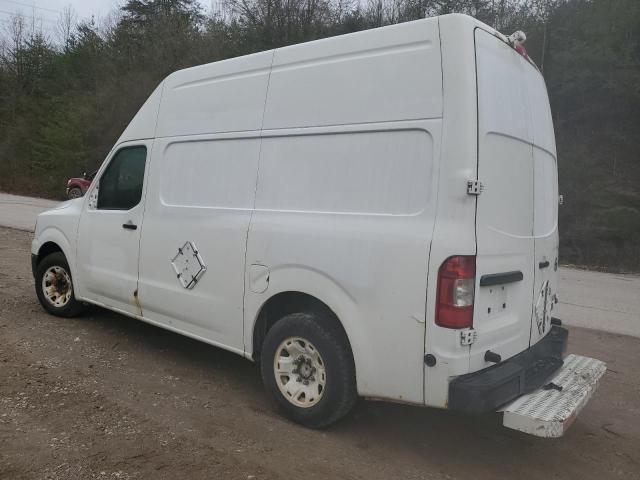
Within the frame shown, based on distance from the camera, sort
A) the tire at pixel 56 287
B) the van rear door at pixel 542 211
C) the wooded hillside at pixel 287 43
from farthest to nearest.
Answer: the wooded hillside at pixel 287 43 < the tire at pixel 56 287 < the van rear door at pixel 542 211

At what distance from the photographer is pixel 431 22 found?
326cm

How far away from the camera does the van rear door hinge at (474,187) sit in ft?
10.0

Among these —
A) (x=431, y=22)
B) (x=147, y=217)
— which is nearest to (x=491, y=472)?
(x=431, y=22)

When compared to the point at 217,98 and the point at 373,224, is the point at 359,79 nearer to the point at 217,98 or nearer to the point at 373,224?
the point at 373,224

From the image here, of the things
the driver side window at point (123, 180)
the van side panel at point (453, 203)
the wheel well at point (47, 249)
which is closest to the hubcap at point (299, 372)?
the van side panel at point (453, 203)

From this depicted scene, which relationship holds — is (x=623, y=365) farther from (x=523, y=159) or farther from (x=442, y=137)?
(x=442, y=137)

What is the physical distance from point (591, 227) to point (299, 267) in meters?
14.8

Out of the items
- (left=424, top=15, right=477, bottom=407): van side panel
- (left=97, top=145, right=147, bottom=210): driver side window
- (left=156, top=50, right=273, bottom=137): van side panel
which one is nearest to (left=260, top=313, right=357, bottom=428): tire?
(left=424, top=15, right=477, bottom=407): van side panel

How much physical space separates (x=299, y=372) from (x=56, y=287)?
11.5ft

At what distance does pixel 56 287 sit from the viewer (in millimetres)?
5992

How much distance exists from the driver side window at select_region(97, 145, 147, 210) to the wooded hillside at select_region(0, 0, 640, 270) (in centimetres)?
1027

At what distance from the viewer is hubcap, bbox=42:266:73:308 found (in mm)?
5875

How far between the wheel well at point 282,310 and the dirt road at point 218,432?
1.76 ft

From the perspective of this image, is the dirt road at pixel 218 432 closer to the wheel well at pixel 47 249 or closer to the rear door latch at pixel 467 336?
the rear door latch at pixel 467 336
